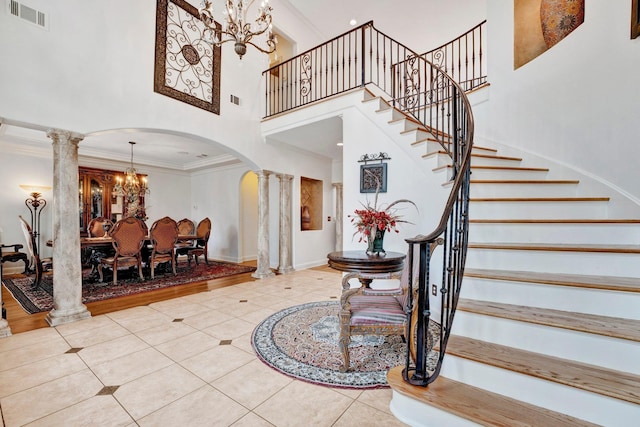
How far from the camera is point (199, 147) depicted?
6172 millimetres

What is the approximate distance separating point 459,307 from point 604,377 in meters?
0.64

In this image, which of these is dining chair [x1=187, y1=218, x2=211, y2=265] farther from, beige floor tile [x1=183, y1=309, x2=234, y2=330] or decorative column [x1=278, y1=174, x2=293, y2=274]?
beige floor tile [x1=183, y1=309, x2=234, y2=330]

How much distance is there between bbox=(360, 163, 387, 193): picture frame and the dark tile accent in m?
3.21

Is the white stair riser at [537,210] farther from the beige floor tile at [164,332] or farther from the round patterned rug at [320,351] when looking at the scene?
the beige floor tile at [164,332]

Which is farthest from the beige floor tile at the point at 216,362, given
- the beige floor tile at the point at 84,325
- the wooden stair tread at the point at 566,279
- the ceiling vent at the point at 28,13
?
the ceiling vent at the point at 28,13

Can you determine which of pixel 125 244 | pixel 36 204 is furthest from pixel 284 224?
pixel 36 204

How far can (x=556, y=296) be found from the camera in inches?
62.0

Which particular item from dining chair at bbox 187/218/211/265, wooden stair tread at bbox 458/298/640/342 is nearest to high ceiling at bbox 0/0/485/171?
dining chair at bbox 187/218/211/265

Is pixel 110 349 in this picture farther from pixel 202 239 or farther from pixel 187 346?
pixel 202 239

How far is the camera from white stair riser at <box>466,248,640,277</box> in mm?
1637

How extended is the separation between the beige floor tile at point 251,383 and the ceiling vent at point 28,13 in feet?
13.2

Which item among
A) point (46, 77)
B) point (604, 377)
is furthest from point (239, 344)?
point (46, 77)

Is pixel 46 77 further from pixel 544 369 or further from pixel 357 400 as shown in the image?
pixel 544 369

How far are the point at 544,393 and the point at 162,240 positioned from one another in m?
5.79
